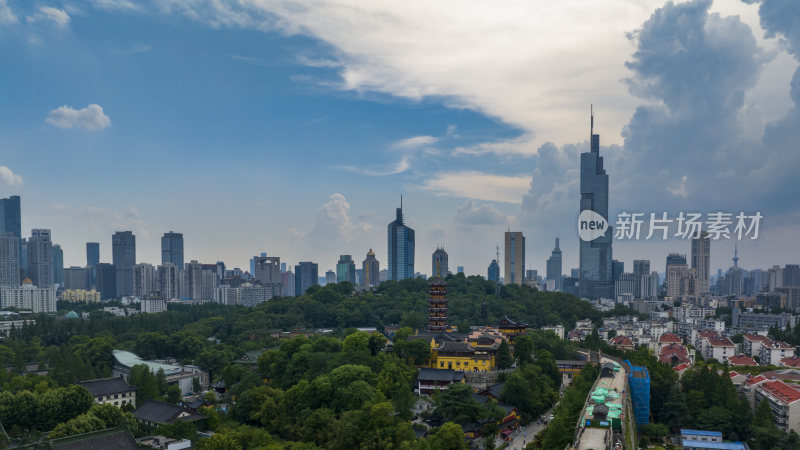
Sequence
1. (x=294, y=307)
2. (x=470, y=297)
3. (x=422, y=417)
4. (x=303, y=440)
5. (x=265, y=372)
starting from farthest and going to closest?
(x=470, y=297) → (x=294, y=307) → (x=265, y=372) → (x=422, y=417) → (x=303, y=440)

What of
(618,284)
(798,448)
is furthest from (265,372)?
(618,284)

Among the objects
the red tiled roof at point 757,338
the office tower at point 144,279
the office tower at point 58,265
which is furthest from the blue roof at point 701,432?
the office tower at point 58,265

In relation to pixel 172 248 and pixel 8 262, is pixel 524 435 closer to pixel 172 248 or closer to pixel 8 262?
pixel 8 262

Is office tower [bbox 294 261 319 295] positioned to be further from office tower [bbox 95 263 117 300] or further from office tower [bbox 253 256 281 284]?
office tower [bbox 95 263 117 300]

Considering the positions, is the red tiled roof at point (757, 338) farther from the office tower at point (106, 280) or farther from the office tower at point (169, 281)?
the office tower at point (106, 280)

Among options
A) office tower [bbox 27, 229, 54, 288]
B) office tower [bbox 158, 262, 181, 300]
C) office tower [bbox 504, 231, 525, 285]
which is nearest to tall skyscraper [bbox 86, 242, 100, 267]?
office tower [bbox 27, 229, 54, 288]

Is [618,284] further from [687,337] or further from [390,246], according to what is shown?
[687,337]
